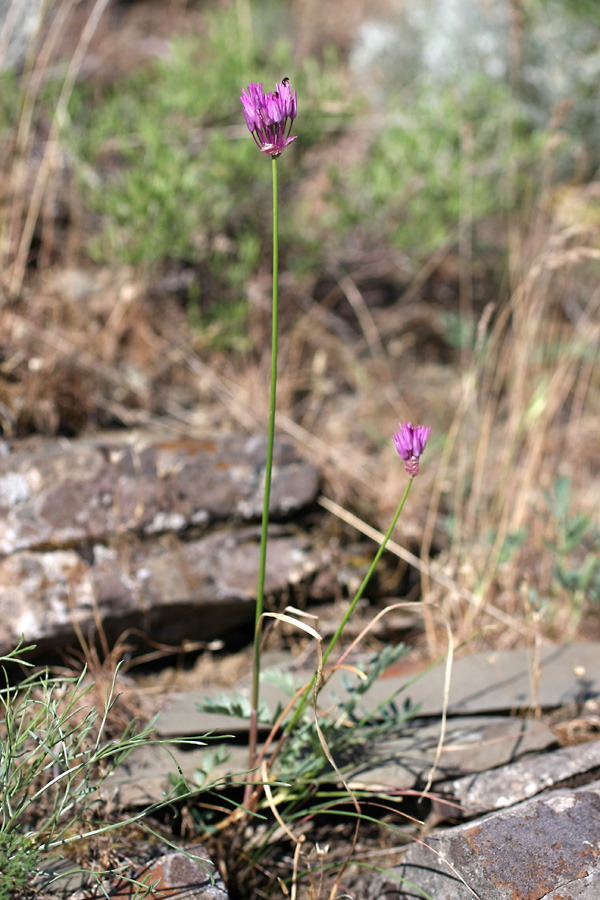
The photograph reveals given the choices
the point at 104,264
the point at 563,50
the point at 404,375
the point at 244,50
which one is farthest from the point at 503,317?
the point at 563,50

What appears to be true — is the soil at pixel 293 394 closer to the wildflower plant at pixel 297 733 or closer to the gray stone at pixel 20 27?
the wildflower plant at pixel 297 733

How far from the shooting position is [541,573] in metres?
2.75

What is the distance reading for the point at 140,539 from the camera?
7.98 feet

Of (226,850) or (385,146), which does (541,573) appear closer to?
(226,850)

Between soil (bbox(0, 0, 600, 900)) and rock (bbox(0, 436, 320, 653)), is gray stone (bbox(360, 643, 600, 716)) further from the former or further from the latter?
rock (bbox(0, 436, 320, 653))

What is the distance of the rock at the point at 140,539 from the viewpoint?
2244 millimetres

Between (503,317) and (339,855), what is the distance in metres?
1.77

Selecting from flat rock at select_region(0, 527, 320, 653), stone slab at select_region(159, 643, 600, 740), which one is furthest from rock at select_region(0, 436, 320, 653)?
stone slab at select_region(159, 643, 600, 740)

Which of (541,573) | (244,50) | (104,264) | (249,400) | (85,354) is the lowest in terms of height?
(541,573)

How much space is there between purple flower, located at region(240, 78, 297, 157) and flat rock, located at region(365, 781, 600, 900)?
55.9 inches

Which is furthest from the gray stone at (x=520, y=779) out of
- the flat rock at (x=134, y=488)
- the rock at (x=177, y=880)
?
the flat rock at (x=134, y=488)

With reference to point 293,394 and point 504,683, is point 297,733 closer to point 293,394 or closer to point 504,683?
point 504,683

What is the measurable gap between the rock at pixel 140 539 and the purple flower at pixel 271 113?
1.42 metres

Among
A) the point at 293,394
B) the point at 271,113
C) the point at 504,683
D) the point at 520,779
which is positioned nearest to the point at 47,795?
the point at 520,779
